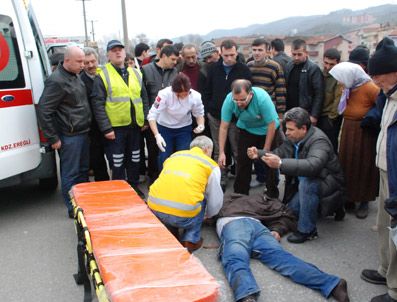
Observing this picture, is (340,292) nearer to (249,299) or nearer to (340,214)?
(249,299)

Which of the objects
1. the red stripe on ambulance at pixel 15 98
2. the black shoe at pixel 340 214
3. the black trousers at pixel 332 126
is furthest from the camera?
the black trousers at pixel 332 126

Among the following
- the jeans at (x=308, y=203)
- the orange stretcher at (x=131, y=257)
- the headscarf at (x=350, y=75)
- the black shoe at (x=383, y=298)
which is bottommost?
the black shoe at (x=383, y=298)

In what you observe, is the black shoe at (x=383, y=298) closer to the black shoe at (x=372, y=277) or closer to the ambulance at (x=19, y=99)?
the black shoe at (x=372, y=277)

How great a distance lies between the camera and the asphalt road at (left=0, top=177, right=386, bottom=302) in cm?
291

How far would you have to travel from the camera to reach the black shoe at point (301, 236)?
3.60m

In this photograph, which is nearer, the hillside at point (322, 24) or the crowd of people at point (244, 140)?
the crowd of people at point (244, 140)

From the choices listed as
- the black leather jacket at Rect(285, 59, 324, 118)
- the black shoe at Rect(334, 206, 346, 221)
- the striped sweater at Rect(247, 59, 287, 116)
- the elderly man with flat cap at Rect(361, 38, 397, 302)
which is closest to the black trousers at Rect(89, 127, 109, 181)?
the striped sweater at Rect(247, 59, 287, 116)

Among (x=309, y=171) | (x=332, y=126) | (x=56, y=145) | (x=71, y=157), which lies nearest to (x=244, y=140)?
(x=332, y=126)

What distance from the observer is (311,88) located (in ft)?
15.4

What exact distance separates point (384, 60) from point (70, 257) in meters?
2.87

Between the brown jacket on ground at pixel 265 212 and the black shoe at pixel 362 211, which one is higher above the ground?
the brown jacket on ground at pixel 265 212

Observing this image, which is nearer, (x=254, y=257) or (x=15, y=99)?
(x=254, y=257)

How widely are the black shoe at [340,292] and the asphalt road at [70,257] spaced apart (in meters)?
0.10

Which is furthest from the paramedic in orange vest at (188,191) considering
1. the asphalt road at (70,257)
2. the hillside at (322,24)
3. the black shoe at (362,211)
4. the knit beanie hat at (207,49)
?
the hillside at (322,24)
